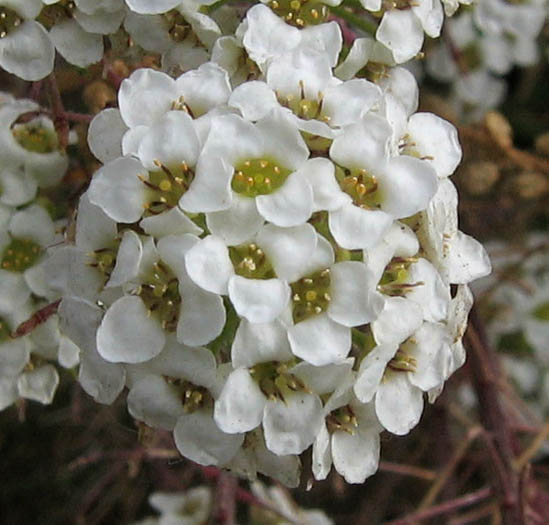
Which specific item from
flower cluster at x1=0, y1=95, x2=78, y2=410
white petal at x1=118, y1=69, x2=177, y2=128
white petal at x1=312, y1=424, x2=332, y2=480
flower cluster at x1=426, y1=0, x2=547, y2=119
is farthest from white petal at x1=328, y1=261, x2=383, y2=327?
flower cluster at x1=426, y1=0, x2=547, y2=119

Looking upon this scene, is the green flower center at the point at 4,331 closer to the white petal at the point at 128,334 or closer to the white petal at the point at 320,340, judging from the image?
the white petal at the point at 128,334

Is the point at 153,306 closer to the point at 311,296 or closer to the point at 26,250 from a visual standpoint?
the point at 311,296

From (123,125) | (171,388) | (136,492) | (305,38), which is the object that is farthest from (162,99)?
(136,492)

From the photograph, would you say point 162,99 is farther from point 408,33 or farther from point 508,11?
point 508,11

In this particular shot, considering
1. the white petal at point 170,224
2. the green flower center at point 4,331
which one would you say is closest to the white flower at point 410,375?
the white petal at point 170,224

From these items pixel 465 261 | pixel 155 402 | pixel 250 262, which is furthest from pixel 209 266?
pixel 465 261

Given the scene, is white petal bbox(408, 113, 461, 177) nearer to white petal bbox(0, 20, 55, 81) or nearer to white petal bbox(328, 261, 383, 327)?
white petal bbox(328, 261, 383, 327)

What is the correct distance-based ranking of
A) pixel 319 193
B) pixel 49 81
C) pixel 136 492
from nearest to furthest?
pixel 319 193 → pixel 49 81 → pixel 136 492
